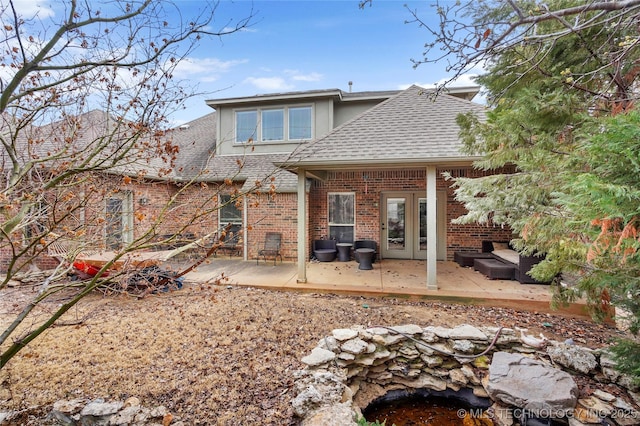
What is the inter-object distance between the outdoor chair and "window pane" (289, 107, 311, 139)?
381cm

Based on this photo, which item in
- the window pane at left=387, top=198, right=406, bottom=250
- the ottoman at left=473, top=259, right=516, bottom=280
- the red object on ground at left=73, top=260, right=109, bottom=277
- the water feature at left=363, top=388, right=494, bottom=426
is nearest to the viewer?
the water feature at left=363, top=388, right=494, bottom=426

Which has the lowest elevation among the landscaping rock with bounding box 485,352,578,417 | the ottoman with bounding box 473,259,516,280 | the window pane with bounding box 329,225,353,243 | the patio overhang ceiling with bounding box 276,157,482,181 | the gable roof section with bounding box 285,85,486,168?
the landscaping rock with bounding box 485,352,578,417

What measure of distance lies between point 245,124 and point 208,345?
8968mm

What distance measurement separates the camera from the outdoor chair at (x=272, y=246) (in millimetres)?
9414

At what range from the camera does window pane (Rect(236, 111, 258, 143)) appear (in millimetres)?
11344

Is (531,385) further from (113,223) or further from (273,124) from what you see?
(273,124)

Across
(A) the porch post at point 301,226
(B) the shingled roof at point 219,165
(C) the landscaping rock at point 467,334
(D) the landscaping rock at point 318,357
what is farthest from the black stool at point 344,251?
(D) the landscaping rock at point 318,357

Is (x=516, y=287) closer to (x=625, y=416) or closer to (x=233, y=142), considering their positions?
(x=625, y=416)

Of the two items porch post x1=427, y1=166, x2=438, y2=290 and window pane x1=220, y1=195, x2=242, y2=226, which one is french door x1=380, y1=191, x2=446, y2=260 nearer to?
porch post x1=427, y1=166, x2=438, y2=290

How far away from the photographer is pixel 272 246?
959cm

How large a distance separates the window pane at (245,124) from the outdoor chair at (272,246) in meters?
4.01

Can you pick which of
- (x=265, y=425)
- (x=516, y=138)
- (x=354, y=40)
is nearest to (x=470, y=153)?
(x=516, y=138)

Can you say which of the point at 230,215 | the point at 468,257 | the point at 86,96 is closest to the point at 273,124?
the point at 230,215

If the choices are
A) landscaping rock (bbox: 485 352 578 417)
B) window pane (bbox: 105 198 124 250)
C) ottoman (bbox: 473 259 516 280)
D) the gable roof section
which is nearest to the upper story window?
the gable roof section
